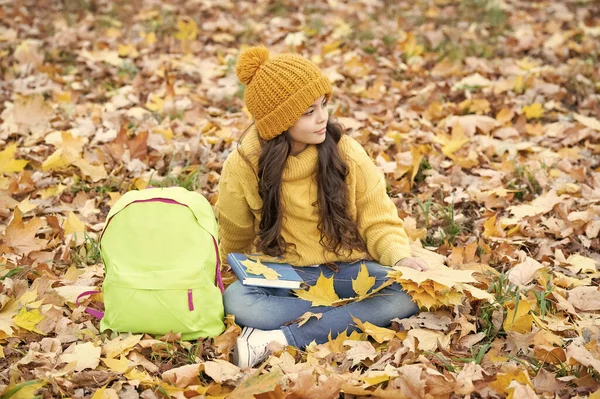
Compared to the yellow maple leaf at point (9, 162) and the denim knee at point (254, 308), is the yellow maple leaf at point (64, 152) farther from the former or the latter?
the denim knee at point (254, 308)

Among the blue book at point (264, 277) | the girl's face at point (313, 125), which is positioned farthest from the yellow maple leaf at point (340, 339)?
the girl's face at point (313, 125)

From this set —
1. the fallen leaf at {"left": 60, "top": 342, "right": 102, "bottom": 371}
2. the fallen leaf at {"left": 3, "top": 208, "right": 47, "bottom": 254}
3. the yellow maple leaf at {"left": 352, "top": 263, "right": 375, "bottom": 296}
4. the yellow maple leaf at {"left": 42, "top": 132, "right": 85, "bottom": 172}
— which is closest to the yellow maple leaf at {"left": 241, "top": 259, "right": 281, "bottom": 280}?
the yellow maple leaf at {"left": 352, "top": 263, "right": 375, "bottom": 296}

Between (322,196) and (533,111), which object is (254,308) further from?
(533,111)

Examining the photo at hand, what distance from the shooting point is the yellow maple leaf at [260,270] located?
2652mm

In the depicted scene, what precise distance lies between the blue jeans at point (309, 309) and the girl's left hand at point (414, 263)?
85mm

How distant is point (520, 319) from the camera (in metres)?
2.43

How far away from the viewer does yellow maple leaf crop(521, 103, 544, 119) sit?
430 cm

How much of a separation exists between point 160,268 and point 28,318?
54 centimetres

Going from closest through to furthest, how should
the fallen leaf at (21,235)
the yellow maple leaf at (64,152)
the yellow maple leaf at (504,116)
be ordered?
the fallen leaf at (21,235)
the yellow maple leaf at (64,152)
the yellow maple leaf at (504,116)

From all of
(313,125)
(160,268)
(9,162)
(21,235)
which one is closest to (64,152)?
(9,162)

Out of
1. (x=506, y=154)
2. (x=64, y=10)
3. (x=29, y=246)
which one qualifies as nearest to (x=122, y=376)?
(x=29, y=246)

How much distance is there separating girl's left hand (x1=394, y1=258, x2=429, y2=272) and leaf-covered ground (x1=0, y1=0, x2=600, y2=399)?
0.15m

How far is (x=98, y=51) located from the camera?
5.44m

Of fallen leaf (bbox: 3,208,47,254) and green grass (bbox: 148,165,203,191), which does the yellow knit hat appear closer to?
green grass (bbox: 148,165,203,191)
